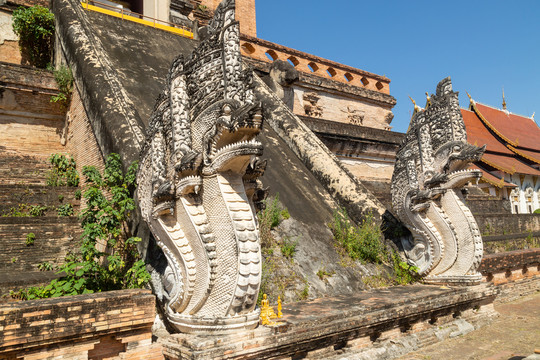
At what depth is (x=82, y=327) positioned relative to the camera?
120 inches

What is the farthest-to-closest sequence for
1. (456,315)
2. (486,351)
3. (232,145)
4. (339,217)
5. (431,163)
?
(339,217)
(431,163)
(456,315)
(486,351)
(232,145)

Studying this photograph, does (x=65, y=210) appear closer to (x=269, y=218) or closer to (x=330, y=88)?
(x=269, y=218)

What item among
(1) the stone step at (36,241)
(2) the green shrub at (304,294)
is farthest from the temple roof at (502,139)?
Result: (1) the stone step at (36,241)

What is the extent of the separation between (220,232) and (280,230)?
206 cm

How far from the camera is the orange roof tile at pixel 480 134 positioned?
2484 cm

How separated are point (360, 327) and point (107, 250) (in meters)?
2.75

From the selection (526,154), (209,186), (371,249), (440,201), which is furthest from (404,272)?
(526,154)

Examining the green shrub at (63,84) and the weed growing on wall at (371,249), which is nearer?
the weed growing on wall at (371,249)

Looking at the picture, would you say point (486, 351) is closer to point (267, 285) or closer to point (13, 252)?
point (267, 285)

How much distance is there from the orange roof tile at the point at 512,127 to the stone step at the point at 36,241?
26339mm

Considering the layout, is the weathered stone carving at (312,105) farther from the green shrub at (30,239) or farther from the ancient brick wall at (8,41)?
the green shrub at (30,239)

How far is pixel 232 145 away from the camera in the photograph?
11.0ft

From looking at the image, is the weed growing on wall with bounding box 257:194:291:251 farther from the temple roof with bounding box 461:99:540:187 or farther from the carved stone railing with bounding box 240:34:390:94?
the temple roof with bounding box 461:99:540:187

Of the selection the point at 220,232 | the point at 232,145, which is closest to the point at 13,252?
the point at 220,232
